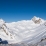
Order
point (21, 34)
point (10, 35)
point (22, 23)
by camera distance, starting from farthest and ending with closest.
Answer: point (22, 23) < point (21, 34) < point (10, 35)

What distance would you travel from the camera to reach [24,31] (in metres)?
104

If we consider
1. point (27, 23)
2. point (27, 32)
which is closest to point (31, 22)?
point (27, 23)

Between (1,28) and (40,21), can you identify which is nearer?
(1,28)

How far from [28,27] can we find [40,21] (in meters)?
15.6

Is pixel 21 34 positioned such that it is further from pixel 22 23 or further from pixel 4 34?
pixel 22 23

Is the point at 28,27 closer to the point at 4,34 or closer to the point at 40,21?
the point at 40,21

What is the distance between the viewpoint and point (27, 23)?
12169 centimetres

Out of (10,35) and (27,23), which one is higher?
(27,23)

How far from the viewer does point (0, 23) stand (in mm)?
95312

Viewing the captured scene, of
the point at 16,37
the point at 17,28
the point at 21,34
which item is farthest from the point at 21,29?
the point at 16,37

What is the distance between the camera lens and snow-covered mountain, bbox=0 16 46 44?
3216 inches

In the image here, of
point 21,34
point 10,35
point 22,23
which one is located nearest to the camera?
point 10,35

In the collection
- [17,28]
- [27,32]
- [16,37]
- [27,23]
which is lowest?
[16,37]

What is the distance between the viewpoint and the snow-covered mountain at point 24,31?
8168 cm
